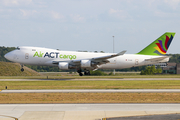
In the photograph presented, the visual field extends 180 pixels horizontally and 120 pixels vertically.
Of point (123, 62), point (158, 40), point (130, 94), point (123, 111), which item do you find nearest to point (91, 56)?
point (123, 62)

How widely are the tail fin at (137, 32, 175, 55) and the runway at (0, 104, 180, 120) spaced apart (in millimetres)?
33618

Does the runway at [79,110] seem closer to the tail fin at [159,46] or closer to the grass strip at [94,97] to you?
the grass strip at [94,97]

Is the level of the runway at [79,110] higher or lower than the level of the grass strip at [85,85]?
lower

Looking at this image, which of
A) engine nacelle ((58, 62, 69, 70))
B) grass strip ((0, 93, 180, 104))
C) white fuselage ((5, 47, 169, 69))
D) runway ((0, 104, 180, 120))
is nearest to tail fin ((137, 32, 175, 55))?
white fuselage ((5, 47, 169, 69))

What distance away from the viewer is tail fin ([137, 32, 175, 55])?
50.9 meters

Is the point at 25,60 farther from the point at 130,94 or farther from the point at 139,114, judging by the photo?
the point at 139,114

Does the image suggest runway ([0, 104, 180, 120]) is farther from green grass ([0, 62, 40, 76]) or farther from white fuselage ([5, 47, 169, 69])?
green grass ([0, 62, 40, 76])

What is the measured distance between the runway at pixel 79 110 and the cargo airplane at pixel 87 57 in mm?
26553

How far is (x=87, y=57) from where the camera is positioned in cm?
4825

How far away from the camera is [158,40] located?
5106cm

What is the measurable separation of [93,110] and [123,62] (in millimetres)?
34144

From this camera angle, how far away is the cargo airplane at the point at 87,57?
151ft

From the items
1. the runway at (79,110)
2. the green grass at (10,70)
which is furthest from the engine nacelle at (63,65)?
the runway at (79,110)

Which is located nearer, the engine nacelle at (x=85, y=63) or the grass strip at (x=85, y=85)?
the grass strip at (x=85, y=85)
